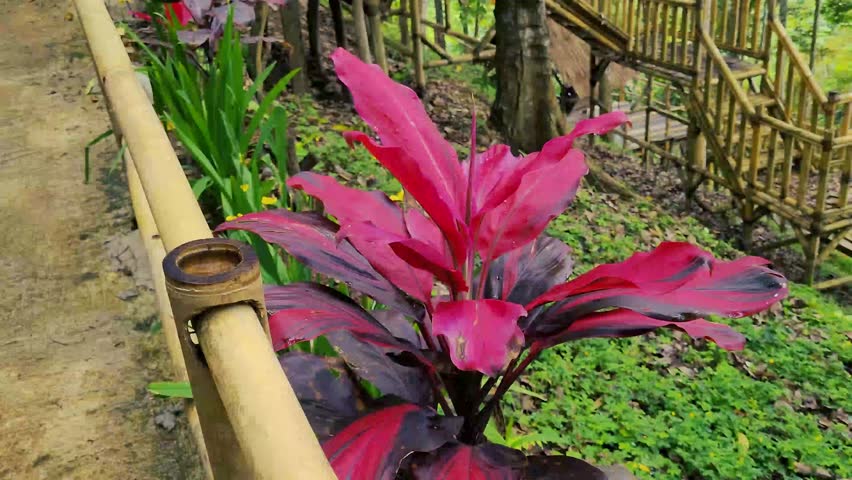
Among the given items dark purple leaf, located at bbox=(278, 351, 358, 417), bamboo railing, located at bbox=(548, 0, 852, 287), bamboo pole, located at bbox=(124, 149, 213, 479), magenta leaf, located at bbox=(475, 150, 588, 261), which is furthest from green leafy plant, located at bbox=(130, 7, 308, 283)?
bamboo railing, located at bbox=(548, 0, 852, 287)

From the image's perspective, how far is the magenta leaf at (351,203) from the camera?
146 cm

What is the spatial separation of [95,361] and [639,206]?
5623mm

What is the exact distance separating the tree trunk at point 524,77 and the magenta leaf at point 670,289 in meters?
4.82

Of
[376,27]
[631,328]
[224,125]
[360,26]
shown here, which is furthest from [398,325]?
[376,27]

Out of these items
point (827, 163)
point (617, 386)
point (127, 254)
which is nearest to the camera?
point (127, 254)

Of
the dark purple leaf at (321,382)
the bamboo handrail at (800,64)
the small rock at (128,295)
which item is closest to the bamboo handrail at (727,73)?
the bamboo handrail at (800,64)

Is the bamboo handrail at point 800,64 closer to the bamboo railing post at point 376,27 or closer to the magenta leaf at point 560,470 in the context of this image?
the bamboo railing post at point 376,27

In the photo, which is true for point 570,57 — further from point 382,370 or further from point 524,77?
point 382,370

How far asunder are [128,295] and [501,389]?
5.05 ft

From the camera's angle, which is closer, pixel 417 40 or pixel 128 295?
pixel 128 295

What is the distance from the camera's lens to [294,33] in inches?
239

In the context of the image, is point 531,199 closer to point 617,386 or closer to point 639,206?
point 617,386

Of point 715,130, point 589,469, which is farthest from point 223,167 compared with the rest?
point 715,130

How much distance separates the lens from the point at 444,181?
54.9 inches
